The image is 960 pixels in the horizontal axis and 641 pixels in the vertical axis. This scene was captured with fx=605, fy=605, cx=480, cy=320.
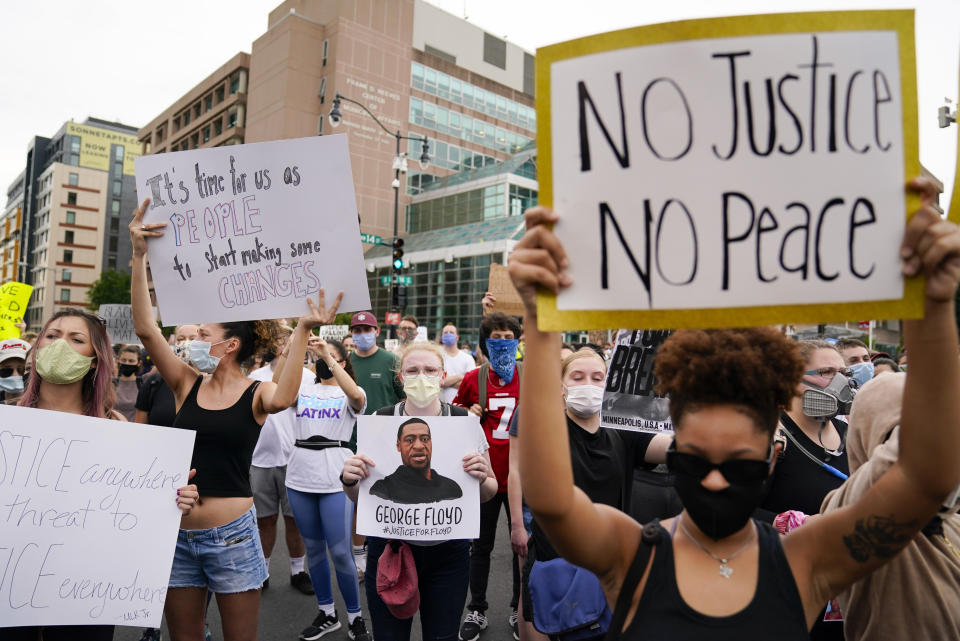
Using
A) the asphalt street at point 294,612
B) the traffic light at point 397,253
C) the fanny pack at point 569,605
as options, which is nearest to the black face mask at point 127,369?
the asphalt street at point 294,612

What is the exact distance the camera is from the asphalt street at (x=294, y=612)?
171 inches

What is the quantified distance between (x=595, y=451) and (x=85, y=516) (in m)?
2.31

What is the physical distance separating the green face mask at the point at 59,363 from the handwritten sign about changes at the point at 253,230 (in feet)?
1.30

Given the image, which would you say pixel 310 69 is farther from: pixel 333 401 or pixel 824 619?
pixel 824 619

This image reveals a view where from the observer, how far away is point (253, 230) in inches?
115

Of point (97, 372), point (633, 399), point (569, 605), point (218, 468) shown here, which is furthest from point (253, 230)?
point (569, 605)

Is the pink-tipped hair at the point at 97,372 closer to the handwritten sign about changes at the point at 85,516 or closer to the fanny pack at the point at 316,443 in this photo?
the handwritten sign about changes at the point at 85,516

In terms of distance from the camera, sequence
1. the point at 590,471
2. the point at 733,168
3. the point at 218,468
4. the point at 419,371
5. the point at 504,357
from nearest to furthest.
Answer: the point at 733,168 < the point at 218,468 < the point at 590,471 < the point at 419,371 < the point at 504,357

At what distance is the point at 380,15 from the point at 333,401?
48.9 meters

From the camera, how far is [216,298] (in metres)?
2.95

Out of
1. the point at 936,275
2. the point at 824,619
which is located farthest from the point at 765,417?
the point at 824,619

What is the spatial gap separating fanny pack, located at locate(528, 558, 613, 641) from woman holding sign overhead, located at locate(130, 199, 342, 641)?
133 centimetres

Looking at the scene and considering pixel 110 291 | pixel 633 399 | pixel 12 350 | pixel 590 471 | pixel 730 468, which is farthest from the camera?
pixel 110 291

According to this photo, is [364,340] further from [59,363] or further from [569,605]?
[569,605]
